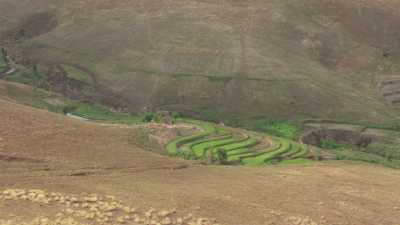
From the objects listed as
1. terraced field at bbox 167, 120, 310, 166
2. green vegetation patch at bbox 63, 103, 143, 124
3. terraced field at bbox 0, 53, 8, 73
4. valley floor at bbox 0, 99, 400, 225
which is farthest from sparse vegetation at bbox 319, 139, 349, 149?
terraced field at bbox 0, 53, 8, 73

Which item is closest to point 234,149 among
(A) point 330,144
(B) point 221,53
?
(A) point 330,144

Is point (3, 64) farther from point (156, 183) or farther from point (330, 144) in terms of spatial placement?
point (156, 183)

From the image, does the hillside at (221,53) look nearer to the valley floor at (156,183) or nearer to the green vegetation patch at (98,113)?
the green vegetation patch at (98,113)

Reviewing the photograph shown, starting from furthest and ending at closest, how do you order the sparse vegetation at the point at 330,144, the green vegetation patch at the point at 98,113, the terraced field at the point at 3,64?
1. the terraced field at the point at 3,64
2. the sparse vegetation at the point at 330,144
3. the green vegetation patch at the point at 98,113

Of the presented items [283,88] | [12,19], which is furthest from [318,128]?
[12,19]

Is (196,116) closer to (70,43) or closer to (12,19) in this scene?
(70,43)

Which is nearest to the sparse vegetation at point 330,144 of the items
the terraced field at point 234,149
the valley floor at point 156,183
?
the terraced field at point 234,149
